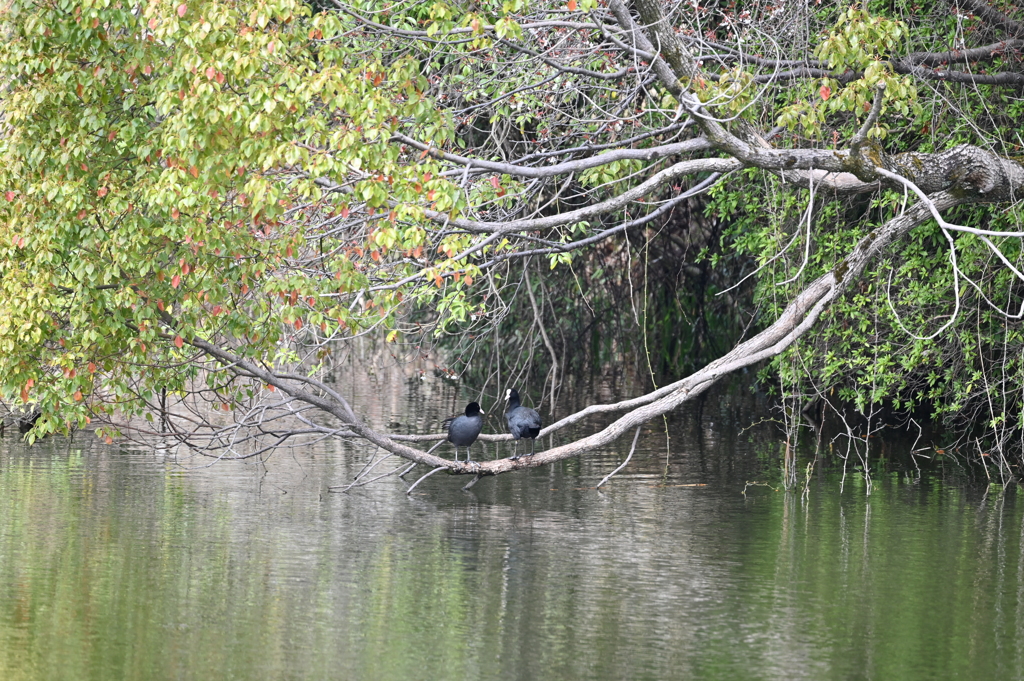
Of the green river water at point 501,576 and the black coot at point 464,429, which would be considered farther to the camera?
the black coot at point 464,429

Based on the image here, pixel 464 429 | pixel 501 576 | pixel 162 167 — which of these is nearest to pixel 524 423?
pixel 464 429

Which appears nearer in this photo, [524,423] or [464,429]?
[524,423]

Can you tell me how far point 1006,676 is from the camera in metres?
7.77

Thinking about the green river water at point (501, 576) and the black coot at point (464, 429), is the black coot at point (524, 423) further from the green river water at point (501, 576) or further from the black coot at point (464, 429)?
the green river water at point (501, 576)

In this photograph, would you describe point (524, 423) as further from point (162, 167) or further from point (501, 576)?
point (162, 167)

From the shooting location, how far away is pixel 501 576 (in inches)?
394

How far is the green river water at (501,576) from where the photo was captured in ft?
26.0

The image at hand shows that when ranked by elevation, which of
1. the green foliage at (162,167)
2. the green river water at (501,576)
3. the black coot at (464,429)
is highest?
the green foliage at (162,167)

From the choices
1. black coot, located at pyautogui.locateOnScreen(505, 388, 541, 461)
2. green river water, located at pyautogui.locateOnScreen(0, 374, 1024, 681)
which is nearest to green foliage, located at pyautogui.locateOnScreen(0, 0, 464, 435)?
green river water, located at pyautogui.locateOnScreen(0, 374, 1024, 681)

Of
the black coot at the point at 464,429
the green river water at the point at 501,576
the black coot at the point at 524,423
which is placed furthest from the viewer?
the black coot at the point at 464,429

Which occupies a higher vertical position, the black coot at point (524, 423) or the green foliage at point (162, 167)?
the green foliage at point (162, 167)

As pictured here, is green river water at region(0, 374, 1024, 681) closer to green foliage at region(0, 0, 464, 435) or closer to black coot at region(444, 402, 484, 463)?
black coot at region(444, 402, 484, 463)

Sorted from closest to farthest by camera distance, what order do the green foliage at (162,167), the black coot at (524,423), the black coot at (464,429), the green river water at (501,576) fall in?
the green river water at (501,576) → the green foliage at (162,167) → the black coot at (524,423) → the black coot at (464,429)

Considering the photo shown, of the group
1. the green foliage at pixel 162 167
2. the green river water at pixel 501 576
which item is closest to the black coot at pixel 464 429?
the green river water at pixel 501 576
